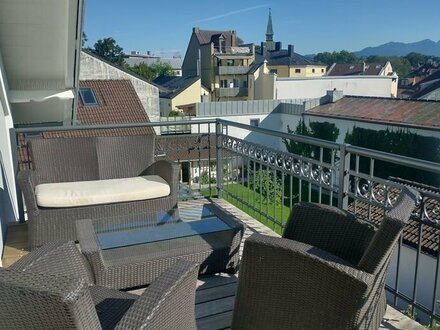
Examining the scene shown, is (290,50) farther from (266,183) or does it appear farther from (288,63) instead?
(266,183)

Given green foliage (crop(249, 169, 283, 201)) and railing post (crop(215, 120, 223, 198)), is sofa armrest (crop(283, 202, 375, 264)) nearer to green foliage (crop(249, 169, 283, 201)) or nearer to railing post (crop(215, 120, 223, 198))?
green foliage (crop(249, 169, 283, 201))

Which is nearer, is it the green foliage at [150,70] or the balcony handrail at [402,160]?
the balcony handrail at [402,160]

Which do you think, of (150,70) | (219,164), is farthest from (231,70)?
(219,164)

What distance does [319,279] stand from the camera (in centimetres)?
191

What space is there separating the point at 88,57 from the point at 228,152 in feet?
60.0

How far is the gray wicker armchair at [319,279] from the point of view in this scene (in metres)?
1.81

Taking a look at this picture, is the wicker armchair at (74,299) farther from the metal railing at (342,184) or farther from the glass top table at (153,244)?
the metal railing at (342,184)

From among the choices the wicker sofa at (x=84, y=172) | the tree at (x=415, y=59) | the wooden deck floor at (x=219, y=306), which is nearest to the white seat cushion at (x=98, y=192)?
the wicker sofa at (x=84, y=172)

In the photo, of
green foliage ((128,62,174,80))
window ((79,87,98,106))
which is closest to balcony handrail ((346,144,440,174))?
window ((79,87,98,106))

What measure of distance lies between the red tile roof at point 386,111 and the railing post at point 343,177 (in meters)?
17.5

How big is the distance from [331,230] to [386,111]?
834 inches

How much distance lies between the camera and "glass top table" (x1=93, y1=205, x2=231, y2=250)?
2.99 meters

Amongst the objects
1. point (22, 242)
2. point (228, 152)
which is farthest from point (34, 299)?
point (228, 152)

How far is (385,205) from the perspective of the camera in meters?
2.71
